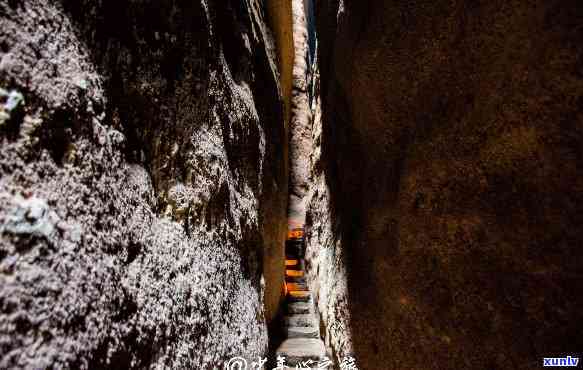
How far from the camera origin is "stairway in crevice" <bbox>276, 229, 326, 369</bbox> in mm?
2598

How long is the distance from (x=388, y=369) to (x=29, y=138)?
166cm

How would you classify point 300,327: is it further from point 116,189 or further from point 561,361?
point 116,189

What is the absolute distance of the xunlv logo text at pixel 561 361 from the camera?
751 millimetres

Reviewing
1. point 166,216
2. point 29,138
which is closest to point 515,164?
point 166,216

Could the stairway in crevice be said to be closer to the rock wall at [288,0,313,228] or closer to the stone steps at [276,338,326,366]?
the stone steps at [276,338,326,366]

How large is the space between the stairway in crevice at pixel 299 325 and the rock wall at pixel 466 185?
841 mm

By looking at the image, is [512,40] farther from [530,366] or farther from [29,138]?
[29,138]

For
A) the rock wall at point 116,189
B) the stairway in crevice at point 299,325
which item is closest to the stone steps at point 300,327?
the stairway in crevice at point 299,325

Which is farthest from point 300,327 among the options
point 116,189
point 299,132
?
point 299,132

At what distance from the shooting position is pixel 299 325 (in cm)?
332

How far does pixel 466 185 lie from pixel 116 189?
1122mm

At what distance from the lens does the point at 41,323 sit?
512 millimetres

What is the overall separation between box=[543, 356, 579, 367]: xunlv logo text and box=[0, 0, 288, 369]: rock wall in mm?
1055

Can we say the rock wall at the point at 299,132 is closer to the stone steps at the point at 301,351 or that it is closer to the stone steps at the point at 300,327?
the stone steps at the point at 300,327
